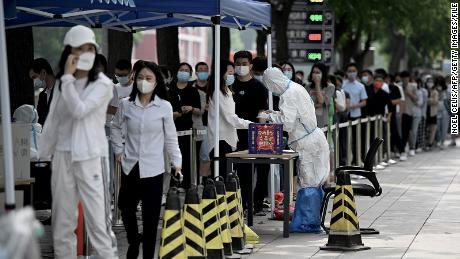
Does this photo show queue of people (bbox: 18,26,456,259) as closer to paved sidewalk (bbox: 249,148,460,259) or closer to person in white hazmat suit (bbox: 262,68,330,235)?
person in white hazmat suit (bbox: 262,68,330,235)

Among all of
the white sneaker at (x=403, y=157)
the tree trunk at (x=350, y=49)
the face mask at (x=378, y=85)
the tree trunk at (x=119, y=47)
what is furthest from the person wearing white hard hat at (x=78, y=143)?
the tree trunk at (x=350, y=49)

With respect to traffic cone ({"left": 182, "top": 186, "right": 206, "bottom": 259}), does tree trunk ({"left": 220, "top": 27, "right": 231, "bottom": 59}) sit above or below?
above

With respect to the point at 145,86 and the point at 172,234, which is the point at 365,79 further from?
the point at 172,234

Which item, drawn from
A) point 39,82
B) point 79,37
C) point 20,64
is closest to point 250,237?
point 39,82

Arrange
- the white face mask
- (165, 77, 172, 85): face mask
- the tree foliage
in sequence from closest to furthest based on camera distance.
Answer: (165, 77, 172, 85): face mask → the white face mask → the tree foliage

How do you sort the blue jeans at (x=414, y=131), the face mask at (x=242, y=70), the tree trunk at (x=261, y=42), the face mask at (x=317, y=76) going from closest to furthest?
1. the face mask at (x=242, y=70)
2. the face mask at (x=317, y=76)
3. the tree trunk at (x=261, y=42)
4. the blue jeans at (x=414, y=131)

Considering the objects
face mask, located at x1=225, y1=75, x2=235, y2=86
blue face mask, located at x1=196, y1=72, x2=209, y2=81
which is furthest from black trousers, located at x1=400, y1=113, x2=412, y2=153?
face mask, located at x1=225, y1=75, x2=235, y2=86

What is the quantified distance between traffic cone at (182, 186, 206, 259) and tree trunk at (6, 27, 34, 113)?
653 centimetres

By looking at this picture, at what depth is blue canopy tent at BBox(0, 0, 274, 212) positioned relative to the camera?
508 inches

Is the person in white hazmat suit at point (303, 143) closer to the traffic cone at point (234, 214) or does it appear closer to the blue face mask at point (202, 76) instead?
the traffic cone at point (234, 214)

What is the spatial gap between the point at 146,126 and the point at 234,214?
181 centimetres

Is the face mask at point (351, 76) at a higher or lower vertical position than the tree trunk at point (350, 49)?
lower

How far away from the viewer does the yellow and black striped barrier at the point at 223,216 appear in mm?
12372

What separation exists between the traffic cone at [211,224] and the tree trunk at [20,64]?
5879 millimetres
